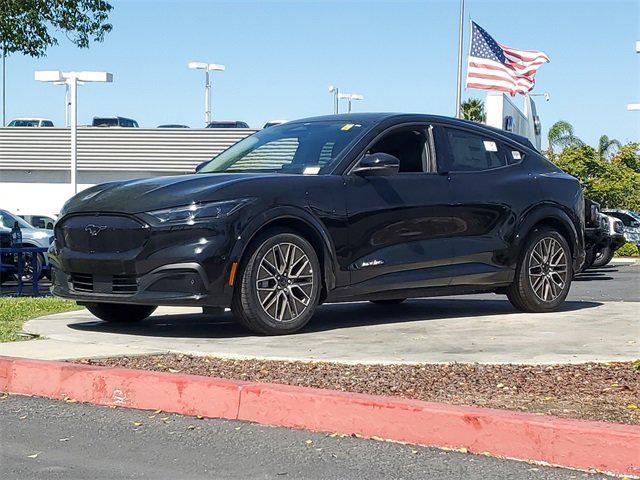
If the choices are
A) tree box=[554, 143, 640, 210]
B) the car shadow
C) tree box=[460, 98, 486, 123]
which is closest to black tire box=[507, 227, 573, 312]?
the car shadow

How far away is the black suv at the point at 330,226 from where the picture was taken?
24.3 feet

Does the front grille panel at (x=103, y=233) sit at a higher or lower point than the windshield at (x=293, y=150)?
lower

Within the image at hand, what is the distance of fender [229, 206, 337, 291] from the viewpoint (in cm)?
743

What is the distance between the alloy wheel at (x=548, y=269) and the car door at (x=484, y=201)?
291 mm

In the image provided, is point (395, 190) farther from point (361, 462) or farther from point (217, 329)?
point (361, 462)

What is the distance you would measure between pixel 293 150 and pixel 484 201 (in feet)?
5.40

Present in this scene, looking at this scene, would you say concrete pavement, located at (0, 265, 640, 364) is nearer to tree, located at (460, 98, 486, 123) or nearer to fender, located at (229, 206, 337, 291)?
fender, located at (229, 206, 337, 291)

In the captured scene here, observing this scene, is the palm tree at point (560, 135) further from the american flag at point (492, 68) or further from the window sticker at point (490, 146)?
the window sticker at point (490, 146)

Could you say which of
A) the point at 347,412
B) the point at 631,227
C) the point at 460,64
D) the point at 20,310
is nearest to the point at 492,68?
the point at 631,227

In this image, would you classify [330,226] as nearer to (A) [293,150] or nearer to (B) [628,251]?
(A) [293,150]

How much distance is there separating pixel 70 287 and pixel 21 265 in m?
6.81

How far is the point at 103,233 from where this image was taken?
7.57 metres

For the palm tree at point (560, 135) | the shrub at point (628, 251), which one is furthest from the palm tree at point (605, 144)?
the shrub at point (628, 251)

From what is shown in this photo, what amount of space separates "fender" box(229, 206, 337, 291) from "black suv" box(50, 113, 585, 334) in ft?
0.03
